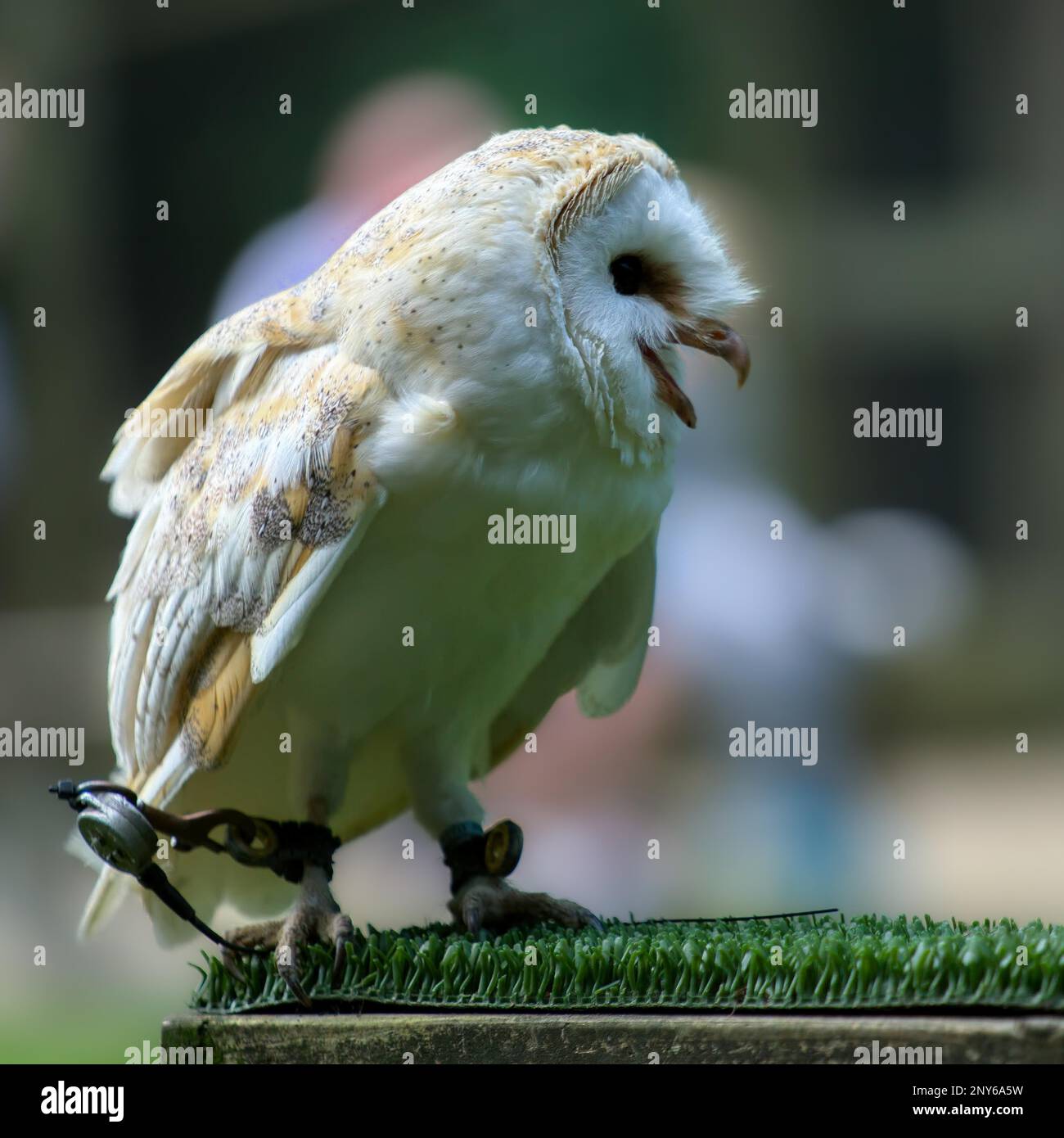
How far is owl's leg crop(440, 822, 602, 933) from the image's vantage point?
1.61 metres

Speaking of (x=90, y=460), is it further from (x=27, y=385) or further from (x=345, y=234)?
(x=345, y=234)

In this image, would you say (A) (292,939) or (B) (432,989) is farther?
(A) (292,939)

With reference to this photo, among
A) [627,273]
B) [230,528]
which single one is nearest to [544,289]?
[627,273]

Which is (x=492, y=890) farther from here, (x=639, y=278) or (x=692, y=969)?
(x=639, y=278)

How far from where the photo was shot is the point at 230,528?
4.94 feet

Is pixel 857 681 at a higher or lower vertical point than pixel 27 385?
lower

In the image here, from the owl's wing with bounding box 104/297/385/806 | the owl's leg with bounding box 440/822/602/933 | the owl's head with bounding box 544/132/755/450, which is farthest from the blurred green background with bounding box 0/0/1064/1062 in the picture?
the owl's leg with bounding box 440/822/602/933

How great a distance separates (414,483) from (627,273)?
37 cm

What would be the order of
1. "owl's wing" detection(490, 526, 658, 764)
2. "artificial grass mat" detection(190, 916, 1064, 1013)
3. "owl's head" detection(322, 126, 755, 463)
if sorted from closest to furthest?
"artificial grass mat" detection(190, 916, 1064, 1013)
"owl's head" detection(322, 126, 755, 463)
"owl's wing" detection(490, 526, 658, 764)

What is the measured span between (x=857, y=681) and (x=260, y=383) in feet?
9.06


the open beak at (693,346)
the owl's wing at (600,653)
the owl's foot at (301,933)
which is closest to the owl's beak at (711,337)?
the open beak at (693,346)

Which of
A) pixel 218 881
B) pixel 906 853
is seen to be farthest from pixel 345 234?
pixel 906 853

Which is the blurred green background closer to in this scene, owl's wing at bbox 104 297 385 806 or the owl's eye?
the owl's eye
